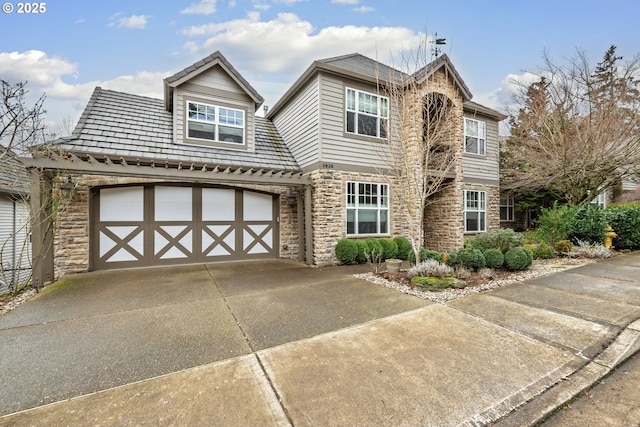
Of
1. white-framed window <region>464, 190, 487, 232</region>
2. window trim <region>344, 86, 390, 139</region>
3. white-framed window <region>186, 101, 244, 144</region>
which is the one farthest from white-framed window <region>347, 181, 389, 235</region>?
white-framed window <region>464, 190, 487, 232</region>

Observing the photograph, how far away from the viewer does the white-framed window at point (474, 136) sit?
1180cm

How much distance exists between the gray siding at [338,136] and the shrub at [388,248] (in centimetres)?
251

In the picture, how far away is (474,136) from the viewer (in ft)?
39.5

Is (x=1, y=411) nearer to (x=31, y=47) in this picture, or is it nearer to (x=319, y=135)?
(x=319, y=135)

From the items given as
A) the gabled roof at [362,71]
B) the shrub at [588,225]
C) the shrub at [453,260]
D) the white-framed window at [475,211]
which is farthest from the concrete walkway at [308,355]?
the white-framed window at [475,211]

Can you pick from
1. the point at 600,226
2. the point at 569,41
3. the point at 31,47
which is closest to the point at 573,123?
the point at 569,41

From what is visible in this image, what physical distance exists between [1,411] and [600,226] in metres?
13.8

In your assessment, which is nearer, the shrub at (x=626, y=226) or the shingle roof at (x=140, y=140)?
the shingle roof at (x=140, y=140)

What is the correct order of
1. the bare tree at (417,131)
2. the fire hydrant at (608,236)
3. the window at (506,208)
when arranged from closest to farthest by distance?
the bare tree at (417,131), the fire hydrant at (608,236), the window at (506,208)

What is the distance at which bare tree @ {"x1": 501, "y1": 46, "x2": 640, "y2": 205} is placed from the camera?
986 centimetres

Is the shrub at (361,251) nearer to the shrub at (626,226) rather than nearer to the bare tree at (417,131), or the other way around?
the bare tree at (417,131)

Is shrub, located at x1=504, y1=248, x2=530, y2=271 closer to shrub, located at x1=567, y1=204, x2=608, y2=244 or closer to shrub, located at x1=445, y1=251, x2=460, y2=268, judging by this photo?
shrub, located at x1=445, y1=251, x2=460, y2=268

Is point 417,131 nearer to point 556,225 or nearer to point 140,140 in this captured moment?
point 556,225

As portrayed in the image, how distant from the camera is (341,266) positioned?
26.9 ft
